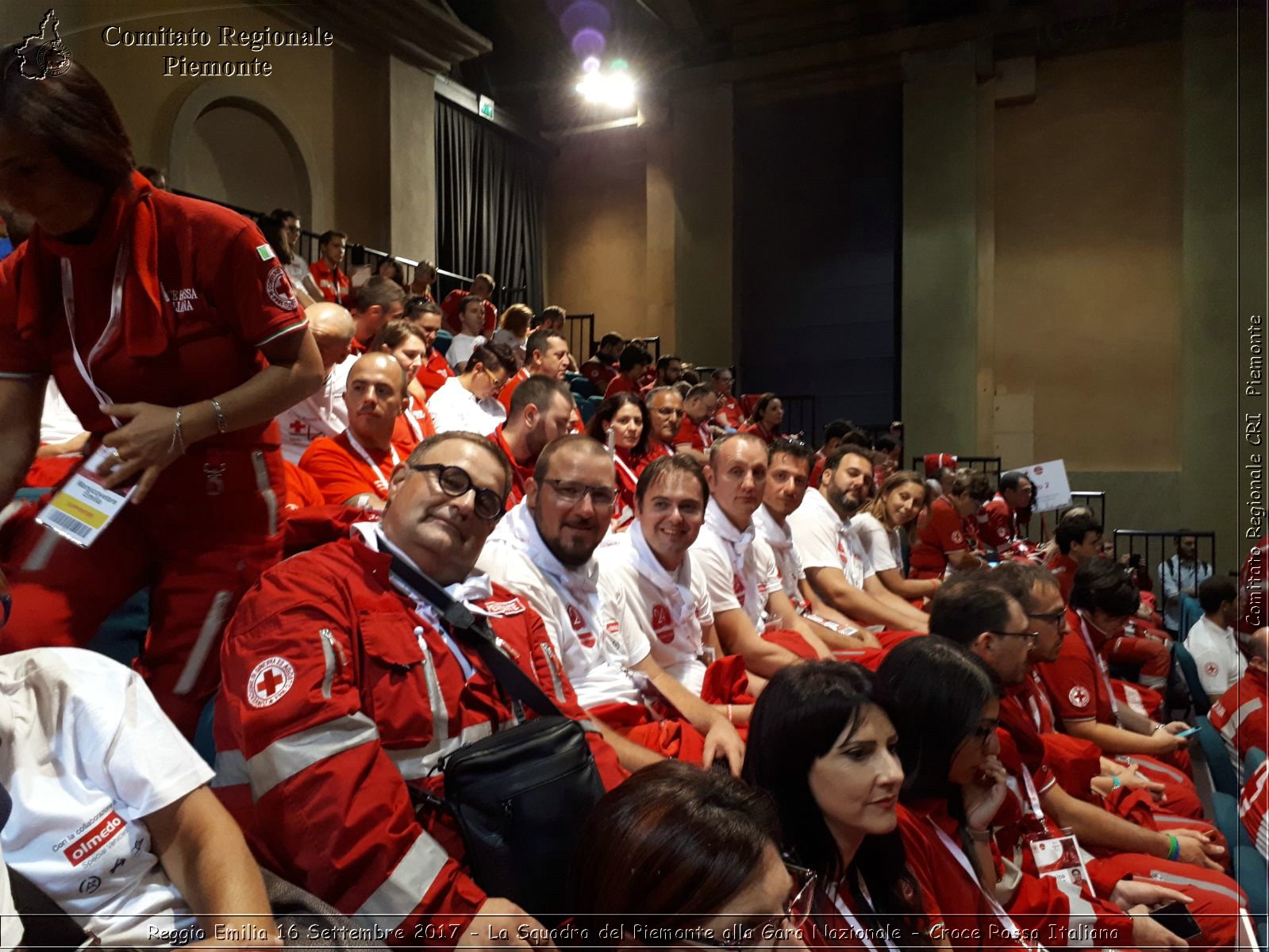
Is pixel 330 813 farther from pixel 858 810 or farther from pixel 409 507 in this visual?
pixel 858 810

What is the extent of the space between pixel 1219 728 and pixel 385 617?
3146mm

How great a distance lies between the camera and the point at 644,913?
1.01 m

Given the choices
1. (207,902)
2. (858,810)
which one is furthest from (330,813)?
(858,810)

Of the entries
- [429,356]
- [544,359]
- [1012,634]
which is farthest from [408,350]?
[1012,634]

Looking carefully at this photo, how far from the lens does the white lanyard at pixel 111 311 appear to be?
1493 mm

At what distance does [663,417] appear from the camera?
18.2 ft

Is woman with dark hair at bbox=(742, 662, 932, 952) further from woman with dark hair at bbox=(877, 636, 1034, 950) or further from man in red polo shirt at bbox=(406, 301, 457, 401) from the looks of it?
man in red polo shirt at bbox=(406, 301, 457, 401)

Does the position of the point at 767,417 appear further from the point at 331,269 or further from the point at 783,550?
the point at 783,550

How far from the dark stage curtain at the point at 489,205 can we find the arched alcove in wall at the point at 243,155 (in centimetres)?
290

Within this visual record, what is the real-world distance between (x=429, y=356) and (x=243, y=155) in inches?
125

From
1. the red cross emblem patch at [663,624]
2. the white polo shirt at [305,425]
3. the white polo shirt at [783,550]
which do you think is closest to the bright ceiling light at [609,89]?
the white polo shirt at [783,550]

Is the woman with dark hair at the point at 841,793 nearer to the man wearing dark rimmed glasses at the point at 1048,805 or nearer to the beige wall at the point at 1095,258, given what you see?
the man wearing dark rimmed glasses at the point at 1048,805

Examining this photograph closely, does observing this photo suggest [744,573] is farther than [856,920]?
Yes

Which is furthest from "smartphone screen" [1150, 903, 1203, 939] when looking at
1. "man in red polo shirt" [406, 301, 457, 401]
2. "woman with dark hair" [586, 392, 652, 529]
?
"man in red polo shirt" [406, 301, 457, 401]
